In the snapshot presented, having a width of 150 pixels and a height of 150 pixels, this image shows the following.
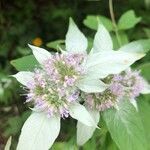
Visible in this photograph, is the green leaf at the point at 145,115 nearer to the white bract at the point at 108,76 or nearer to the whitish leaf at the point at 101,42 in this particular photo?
the white bract at the point at 108,76

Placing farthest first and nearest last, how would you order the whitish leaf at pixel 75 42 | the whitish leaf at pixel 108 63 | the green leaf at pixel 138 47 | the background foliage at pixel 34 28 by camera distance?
the background foliage at pixel 34 28, the green leaf at pixel 138 47, the whitish leaf at pixel 75 42, the whitish leaf at pixel 108 63

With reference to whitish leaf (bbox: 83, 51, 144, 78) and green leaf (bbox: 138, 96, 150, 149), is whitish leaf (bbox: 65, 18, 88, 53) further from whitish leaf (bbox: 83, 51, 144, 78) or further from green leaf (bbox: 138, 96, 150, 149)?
green leaf (bbox: 138, 96, 150, 149)

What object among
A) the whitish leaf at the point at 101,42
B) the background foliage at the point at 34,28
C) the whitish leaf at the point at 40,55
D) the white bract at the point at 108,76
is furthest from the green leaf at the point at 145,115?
the background foliage at the point at 34,28

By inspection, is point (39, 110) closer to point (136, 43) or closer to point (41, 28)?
point (136, 43)

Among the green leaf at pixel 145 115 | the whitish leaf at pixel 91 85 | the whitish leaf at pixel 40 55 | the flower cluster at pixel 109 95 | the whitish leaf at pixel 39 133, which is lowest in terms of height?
the green leaf at pixel 145 115

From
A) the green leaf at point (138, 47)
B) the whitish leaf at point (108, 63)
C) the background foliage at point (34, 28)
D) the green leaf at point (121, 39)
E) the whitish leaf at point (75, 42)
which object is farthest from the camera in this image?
the background foliage at point (34, 28)
